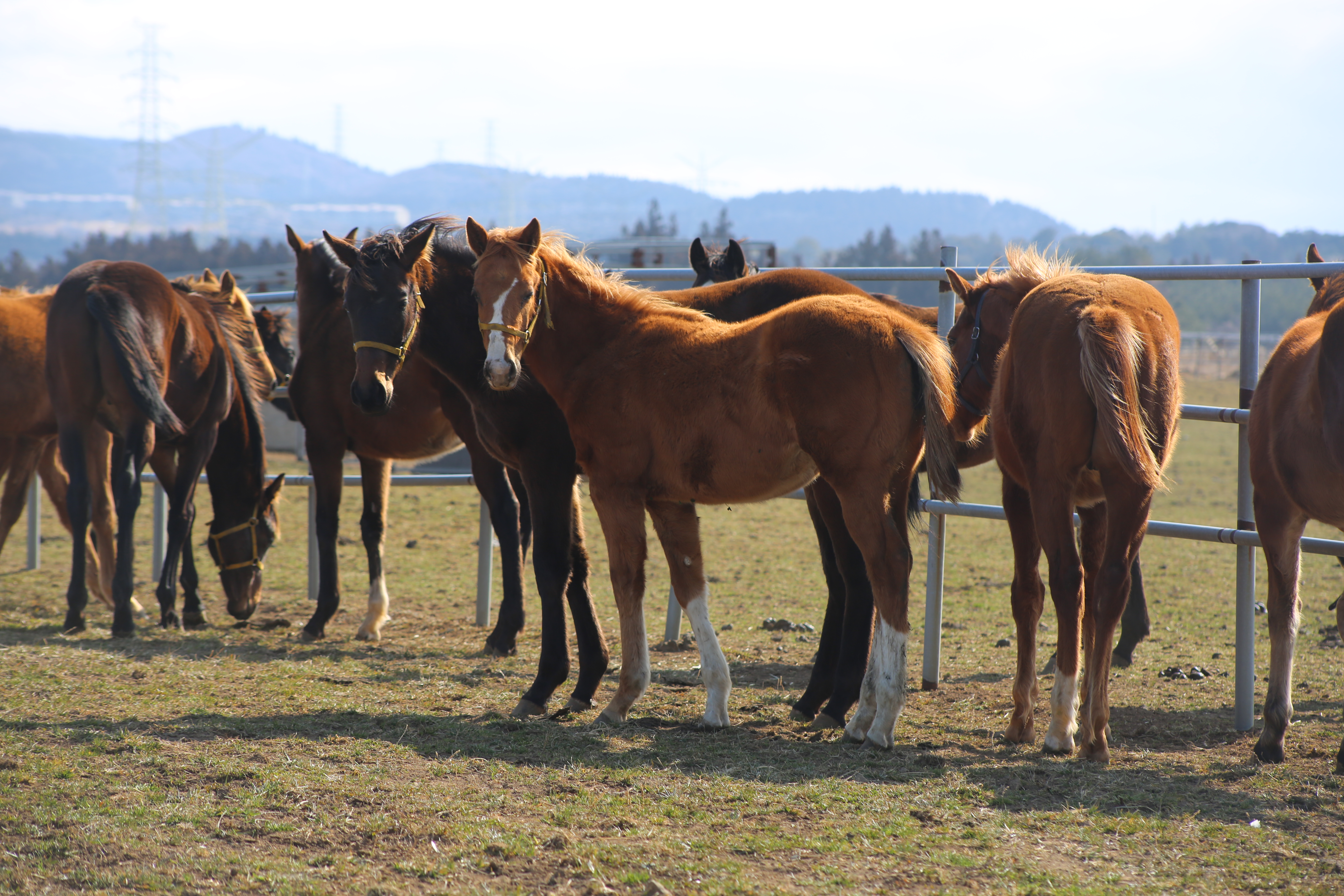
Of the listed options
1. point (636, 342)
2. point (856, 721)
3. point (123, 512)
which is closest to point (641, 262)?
point (123, 512)

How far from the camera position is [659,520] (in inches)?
186

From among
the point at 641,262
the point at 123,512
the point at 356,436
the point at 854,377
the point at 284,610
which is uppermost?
the point at 641,262

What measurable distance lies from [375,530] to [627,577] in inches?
131

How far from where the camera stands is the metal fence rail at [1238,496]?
14.8ft

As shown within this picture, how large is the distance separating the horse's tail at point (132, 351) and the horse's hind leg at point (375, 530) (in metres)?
1.26

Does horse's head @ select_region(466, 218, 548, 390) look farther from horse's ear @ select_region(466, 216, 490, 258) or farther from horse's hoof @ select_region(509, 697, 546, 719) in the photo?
horse's hoof @ select_region(509, 697, 546, 719)

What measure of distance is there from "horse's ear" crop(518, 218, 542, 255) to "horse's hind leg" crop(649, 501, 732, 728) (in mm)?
1232

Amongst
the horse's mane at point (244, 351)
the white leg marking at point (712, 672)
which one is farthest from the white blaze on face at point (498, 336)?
the horse's mane at point (244, 351)

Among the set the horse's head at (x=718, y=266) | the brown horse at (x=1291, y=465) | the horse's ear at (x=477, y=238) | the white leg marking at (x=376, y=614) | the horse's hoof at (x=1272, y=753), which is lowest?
the white leg marking at (x=376, y=614)

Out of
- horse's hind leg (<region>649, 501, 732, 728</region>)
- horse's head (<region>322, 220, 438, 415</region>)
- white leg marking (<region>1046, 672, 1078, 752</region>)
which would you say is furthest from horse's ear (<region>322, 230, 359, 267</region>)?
white leg marking (<region>1046, 672, 1078, 752</region>)

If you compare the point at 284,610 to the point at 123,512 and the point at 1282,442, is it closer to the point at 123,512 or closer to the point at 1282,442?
the point at 123,512

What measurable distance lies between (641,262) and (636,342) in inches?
337

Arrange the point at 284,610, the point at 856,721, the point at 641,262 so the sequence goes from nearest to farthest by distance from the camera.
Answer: the point at 856,721, the point at 284,610, the point at 641,262

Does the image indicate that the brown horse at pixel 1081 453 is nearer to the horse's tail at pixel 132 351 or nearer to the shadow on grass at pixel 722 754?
the shadow on grass at pixel 722 754
